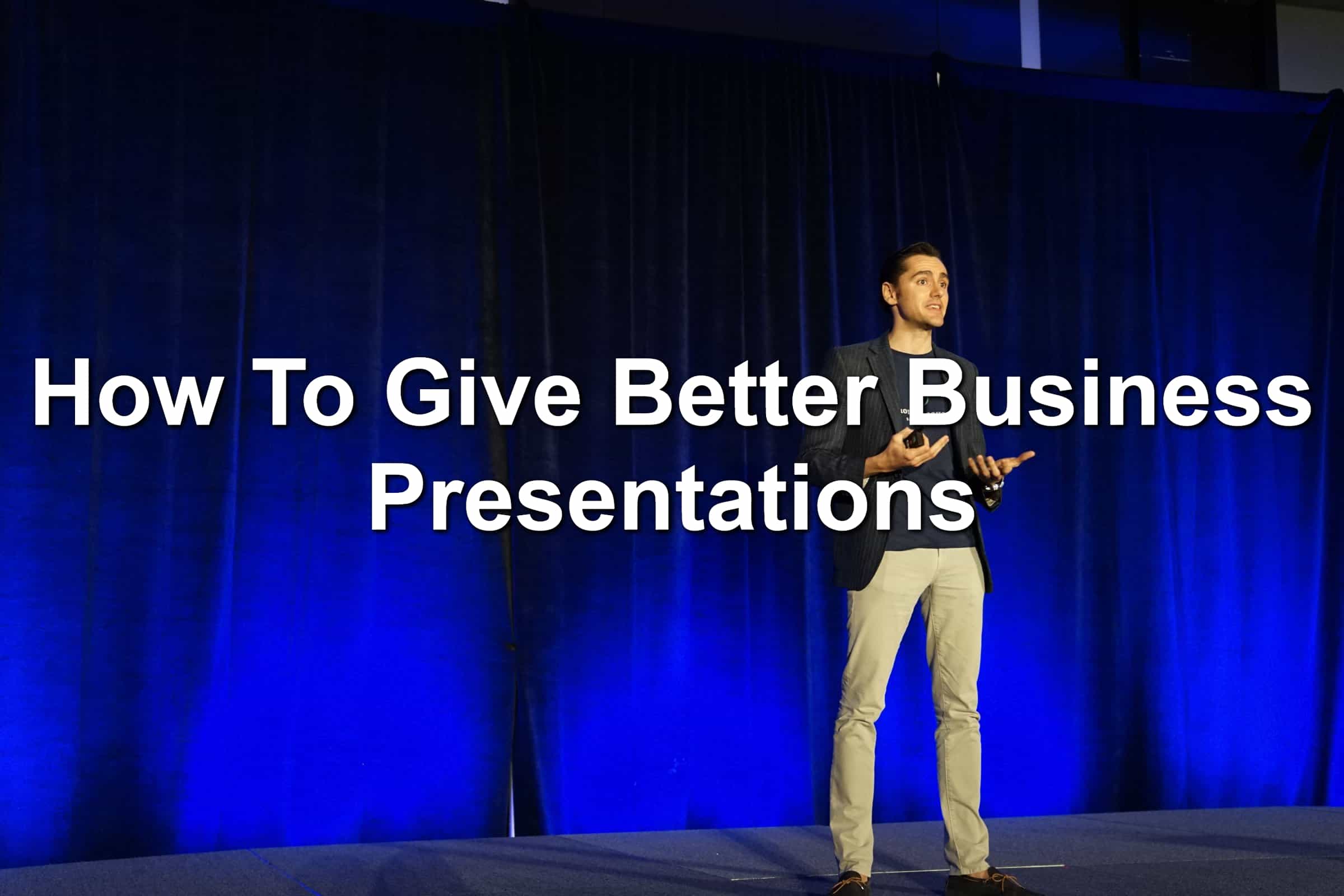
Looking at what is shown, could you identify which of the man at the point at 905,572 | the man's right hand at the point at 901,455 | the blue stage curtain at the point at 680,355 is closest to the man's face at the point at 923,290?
the man at the point at 905,572

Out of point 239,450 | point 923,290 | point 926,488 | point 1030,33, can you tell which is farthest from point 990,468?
point 1030,33

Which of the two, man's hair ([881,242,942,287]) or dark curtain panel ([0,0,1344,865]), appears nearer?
man's hair ([881,242,942,287])

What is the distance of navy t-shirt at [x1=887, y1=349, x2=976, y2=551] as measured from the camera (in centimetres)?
259

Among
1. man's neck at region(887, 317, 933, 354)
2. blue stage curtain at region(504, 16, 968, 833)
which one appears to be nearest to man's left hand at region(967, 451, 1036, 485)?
man's neck at region(887, 317, 933, 354)

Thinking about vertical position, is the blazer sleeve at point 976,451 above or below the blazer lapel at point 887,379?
below

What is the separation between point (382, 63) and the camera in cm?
393

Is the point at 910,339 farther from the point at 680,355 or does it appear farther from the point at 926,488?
the point at 680,355

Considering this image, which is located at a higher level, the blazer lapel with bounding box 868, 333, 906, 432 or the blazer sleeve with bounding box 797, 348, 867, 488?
the blazer lapel with bounding box 868, 333, 906, 432

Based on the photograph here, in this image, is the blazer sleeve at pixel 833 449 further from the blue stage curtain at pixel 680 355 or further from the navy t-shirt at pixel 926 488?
the blue stage curtain at pixel 680 355

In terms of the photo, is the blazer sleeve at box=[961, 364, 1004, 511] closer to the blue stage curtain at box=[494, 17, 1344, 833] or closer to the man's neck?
the man's neck

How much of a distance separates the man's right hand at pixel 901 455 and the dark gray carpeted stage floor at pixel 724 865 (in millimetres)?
998

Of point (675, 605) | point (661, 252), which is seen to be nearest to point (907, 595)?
point (675, 605)

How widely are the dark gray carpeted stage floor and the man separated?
1.23 feet

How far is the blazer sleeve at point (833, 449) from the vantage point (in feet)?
8.46
